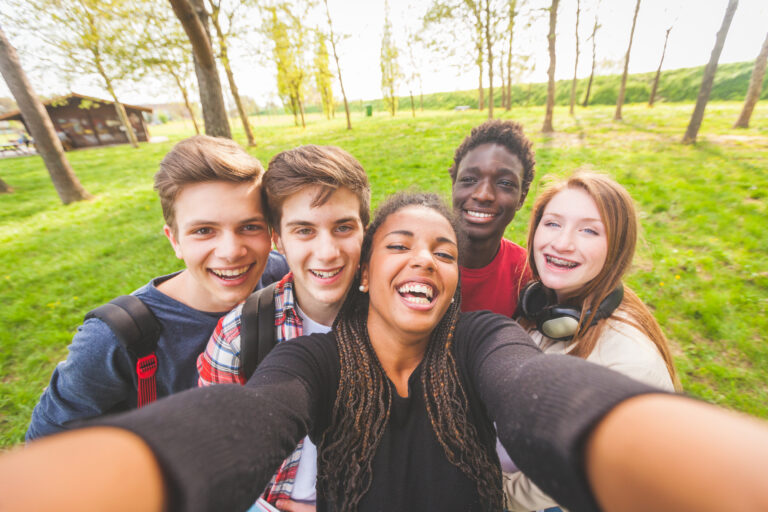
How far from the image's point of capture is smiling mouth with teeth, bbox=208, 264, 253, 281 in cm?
180

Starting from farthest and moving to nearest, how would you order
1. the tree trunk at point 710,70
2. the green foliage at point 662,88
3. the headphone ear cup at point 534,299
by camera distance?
1. the green foliage at point 662,88
2. the tree trunk at point 710,70
3. the headphone ear cup at point 534,299

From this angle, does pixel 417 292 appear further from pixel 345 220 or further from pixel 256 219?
pixel 256 219

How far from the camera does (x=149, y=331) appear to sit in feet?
5.62

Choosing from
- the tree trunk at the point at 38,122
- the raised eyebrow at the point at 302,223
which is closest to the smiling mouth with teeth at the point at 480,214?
the raised eyebrow at the point at 302,223

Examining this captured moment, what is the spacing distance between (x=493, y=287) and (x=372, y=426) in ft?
5.33

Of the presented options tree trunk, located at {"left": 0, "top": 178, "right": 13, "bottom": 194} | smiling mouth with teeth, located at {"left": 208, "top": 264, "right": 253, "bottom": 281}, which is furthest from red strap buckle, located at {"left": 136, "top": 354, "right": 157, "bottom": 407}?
tree trunk, located at {"left": 0, "top": 178, "right": 13, "bottom": 194}

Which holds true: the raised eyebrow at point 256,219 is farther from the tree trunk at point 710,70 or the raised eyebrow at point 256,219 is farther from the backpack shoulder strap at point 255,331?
the tree trunk at point 710,70

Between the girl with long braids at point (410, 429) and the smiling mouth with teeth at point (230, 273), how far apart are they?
0.67m

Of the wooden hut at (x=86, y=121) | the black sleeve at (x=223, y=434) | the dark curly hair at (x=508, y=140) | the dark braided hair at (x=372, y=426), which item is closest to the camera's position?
the black sleeve at (x=223, y=434)

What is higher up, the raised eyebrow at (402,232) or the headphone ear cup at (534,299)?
the raised eyebrow at (402,232)

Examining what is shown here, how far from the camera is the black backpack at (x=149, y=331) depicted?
162 centimetres

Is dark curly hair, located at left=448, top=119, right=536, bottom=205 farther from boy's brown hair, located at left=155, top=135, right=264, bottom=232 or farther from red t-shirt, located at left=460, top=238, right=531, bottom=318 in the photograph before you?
boy's brown hair, located at left=155, top=135, right=264, bottom=232

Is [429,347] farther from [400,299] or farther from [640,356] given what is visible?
[640,356]

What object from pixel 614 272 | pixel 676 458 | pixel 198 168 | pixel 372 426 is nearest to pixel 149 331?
pixel 198 168
